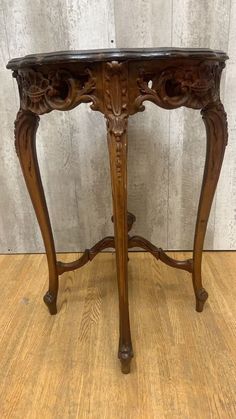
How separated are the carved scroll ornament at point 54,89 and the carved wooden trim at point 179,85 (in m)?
0.11

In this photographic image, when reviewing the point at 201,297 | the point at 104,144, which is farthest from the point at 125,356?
the point at 104,144

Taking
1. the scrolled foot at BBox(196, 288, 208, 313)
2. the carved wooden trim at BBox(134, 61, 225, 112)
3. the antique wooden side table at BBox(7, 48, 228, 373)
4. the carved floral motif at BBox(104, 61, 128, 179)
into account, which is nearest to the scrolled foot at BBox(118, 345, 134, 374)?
the antique wooden side table at BBox(7, 48, 228, 373)

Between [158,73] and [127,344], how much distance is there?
2.06 ft

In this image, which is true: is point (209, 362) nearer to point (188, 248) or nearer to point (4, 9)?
point (188, 248)

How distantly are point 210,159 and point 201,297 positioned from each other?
428 mm

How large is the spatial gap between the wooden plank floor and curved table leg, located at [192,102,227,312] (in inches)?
6.3

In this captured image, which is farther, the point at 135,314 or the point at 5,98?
the point at 5,98

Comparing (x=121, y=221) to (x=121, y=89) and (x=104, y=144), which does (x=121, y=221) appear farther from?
(x=104, y=144)

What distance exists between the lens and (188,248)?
57.0 inches

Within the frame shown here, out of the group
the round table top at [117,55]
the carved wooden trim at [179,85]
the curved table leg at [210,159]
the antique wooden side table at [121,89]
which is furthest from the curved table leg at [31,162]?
the curved table leg at [210,159]

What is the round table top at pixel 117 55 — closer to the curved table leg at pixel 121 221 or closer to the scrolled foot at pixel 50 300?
the curved table leg at pixel 121 221

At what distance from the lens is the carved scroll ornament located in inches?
28.4

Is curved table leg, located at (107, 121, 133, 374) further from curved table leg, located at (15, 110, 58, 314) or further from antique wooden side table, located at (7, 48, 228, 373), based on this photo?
curved table leg, located at (15, 110, 58, 314)

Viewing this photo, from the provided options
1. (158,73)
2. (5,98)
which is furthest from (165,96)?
(5,98)
